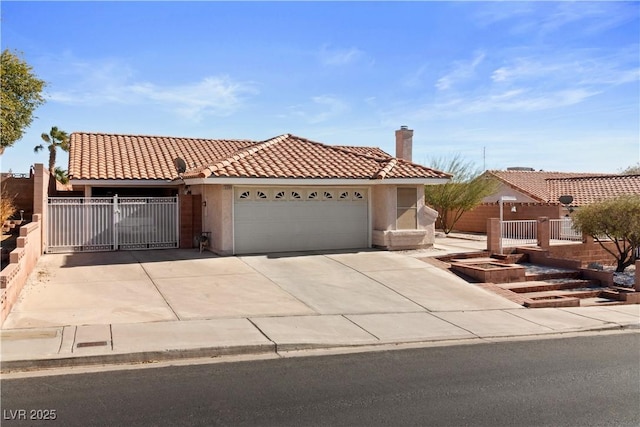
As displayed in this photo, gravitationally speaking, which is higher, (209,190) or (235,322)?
(209,190)

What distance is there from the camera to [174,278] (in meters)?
13.9

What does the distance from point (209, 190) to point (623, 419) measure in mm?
14700

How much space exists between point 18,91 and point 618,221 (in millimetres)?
27843

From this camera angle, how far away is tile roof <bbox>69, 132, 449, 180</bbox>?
1805cm

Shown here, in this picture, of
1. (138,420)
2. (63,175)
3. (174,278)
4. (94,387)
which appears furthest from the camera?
(63,175)

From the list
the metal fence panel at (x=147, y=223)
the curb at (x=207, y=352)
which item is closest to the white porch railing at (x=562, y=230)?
the curb at (x=207, y=352)

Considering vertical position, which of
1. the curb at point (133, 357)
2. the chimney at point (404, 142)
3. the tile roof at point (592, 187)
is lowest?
the curb at point (133, 357)

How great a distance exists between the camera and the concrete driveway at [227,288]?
10.8 metres

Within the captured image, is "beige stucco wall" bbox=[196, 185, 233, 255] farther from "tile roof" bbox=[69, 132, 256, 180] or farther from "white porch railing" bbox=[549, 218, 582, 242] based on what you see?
"white porch railing" bbox=[549, 218, 582, 242]

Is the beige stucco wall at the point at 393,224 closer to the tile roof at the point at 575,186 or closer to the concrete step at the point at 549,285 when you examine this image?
the concrete step at the point at 549,285

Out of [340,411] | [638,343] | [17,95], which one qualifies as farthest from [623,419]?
[17,95]

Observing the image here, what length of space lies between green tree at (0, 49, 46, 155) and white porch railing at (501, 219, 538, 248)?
22.6 meters

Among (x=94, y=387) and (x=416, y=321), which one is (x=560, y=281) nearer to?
(x=416, y=321)

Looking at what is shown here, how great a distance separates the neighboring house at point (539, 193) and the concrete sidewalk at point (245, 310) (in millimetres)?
14579
